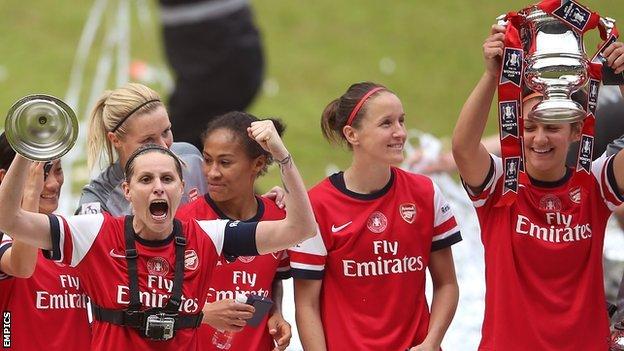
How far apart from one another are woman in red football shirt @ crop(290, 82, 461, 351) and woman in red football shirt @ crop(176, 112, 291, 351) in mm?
112

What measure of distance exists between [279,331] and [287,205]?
58 centimetres

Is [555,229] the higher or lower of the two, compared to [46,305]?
higher

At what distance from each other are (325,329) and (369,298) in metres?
0.20

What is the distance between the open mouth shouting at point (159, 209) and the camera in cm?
406

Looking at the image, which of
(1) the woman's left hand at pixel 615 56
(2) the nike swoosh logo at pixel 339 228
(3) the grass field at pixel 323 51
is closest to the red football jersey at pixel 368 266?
(2) the nike swoosh logo at pixel 339 228

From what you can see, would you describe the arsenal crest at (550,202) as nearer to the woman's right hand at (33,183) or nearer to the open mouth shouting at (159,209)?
the open mouth shouting at (159,209)

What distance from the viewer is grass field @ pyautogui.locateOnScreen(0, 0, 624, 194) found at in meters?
11.5

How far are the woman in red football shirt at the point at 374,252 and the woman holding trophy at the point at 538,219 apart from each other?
0.63 feet

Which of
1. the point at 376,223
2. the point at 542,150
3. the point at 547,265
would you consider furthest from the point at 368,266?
the point at 542,150

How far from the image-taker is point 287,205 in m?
4.17

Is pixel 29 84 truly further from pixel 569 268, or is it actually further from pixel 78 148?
pixel 569 268

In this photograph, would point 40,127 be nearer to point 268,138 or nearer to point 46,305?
point 268,138

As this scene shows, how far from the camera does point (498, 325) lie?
179 inches

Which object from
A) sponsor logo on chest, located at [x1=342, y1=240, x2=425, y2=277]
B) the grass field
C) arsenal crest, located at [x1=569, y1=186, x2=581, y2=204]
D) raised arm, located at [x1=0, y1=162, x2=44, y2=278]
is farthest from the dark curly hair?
the grass field
